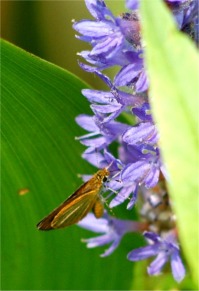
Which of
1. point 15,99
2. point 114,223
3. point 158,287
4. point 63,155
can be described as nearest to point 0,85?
point 15,99

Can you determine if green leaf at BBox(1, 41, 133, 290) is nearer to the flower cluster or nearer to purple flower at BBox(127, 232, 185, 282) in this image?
the flower cluster

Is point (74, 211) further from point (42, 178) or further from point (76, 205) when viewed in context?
point (42, 178)

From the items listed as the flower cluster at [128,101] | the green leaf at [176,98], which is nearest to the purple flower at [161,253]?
the flower cluster at [128,101]

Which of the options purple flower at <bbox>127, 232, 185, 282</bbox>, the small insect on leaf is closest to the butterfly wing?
the small insect on leaf

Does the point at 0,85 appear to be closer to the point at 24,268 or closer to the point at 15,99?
the point at 15,99

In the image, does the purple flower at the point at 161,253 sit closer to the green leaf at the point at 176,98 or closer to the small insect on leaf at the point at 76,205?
the small insect on leaf at the point at 76,205

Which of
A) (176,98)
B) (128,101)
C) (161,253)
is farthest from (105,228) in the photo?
(176,98)
